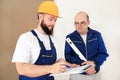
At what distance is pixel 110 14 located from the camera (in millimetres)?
2830

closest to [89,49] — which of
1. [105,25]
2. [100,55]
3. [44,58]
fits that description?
[100,55]

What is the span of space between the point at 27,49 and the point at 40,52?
117 mm

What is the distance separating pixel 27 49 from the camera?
4.77ft

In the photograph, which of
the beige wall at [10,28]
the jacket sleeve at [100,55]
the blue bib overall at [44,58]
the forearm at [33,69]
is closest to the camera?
the forearm at [33,69]

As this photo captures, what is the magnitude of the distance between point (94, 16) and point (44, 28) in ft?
4.53

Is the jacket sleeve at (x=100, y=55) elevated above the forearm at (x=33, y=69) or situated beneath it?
situated beneath

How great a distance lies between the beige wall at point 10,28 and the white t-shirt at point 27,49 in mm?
1266

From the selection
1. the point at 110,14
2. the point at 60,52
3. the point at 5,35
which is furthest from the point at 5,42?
the point at 110,14

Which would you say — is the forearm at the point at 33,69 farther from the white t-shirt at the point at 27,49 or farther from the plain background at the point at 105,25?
the plain background at the point at 105,25

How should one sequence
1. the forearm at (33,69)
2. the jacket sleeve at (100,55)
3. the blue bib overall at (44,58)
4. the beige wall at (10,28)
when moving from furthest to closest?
the beige wall at (10,28) → the jacket sleeve at (100,55) → the blue bib overall at (44,58) → the forearm at (33,69)

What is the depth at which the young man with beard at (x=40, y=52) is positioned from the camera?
4.52 ft

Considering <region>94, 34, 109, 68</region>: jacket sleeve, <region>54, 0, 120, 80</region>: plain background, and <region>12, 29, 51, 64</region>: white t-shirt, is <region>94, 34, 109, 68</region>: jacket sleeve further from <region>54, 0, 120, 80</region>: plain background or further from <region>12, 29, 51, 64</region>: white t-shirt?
<region>12, 29, 51, 64</region>: white t-shirt

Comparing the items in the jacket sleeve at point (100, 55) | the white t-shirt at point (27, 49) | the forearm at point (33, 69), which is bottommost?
the jacket sleeve at point (100, 55)

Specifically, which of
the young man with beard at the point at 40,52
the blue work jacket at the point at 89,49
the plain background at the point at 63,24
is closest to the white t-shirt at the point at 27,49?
the young man with beard at the point at 40,52
